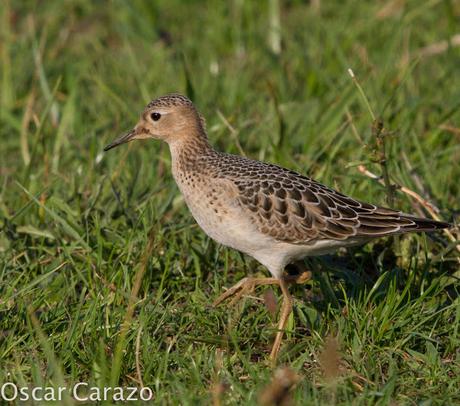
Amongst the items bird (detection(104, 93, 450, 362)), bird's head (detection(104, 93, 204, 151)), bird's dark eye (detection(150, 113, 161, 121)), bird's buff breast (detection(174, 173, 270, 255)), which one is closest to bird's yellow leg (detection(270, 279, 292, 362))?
bird (detection(104, 93, 450, 362))

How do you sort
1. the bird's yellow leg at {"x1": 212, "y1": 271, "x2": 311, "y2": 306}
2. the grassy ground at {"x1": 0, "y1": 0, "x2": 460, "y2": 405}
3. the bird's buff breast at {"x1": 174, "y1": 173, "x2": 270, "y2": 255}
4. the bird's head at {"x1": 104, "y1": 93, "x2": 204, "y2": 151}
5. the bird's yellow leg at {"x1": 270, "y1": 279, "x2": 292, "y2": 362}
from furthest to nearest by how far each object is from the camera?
1. the bird's head at {"x1": 104, "y1": 93, "x2": 204, "y2": 151}
2. the bird's yellow leg at {"x1": 212, "y1": 271, "x2": 311, "y2": 306}
3. the bird's buff breast at {"x1": 174, "y1": 173, "x2": 270, "y2": 255}
4. the bird's yellow leg at {"x1": 270, "y1": 279, "x2": 292, "y2": 362}
5. the grassy ground at {"x1": 0, "y1": 0, "x2": 460, "y2": 405}

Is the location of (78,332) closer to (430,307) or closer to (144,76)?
(430,307)

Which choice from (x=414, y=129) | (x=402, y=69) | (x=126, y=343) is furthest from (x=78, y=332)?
(x=402, y=69)

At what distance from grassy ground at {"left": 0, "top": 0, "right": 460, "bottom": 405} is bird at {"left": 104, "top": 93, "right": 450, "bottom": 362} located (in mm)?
324

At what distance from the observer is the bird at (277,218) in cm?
584

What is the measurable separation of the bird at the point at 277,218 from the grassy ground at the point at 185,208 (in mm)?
324

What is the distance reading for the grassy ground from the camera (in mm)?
5391

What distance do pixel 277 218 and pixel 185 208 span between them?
146cm

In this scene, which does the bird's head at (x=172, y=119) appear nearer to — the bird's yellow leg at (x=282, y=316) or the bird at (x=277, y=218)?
the bird at (x=277, y=218)

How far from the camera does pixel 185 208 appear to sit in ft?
23.5

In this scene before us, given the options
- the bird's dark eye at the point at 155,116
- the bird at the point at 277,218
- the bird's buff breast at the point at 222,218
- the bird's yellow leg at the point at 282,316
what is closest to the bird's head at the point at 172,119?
the bird's dark eye at the point at 155,116

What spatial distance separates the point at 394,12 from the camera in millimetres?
10609

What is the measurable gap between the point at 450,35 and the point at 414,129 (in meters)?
1.64

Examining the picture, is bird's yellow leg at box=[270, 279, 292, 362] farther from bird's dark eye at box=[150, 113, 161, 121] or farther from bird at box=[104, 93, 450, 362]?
bird's dark eye at box=[150, 113, 161, 121]
